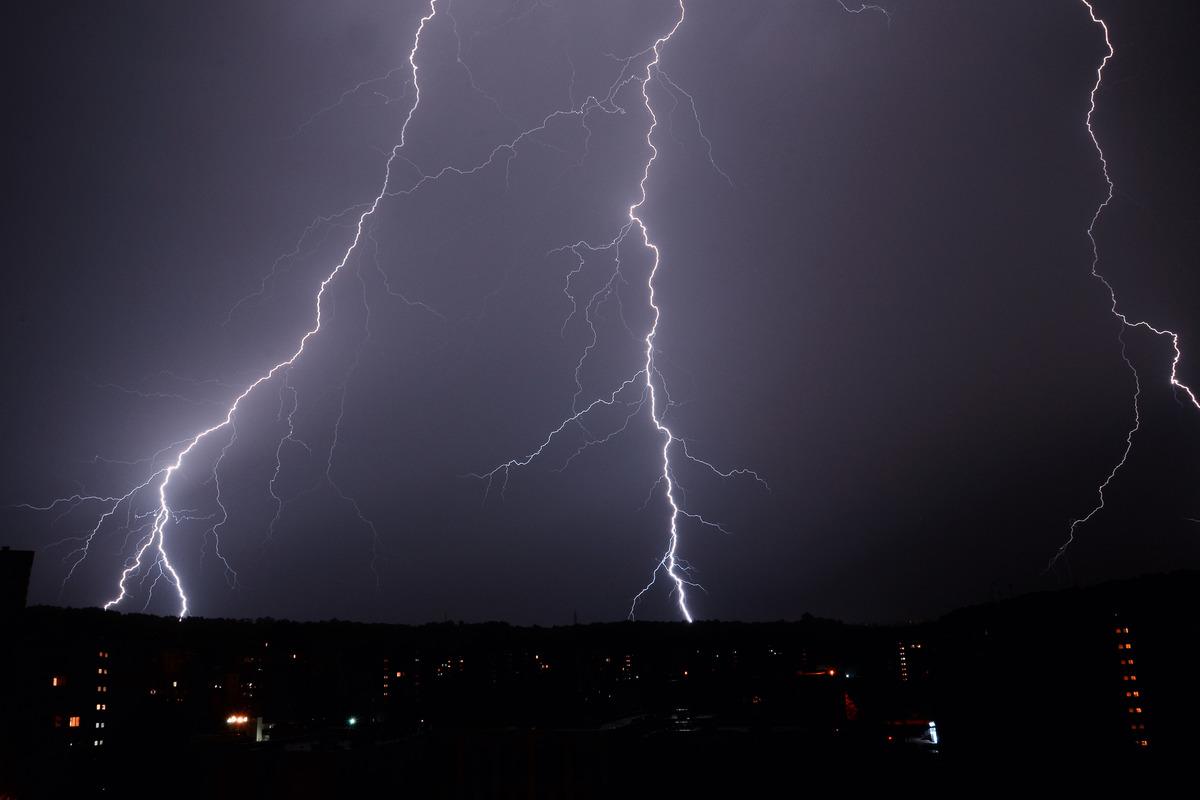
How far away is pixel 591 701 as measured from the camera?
24.0 m

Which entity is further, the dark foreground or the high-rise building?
the high-rise building

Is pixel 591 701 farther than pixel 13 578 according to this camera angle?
Yes

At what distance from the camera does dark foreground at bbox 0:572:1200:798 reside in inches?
418

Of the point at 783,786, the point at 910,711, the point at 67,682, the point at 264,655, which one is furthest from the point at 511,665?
the point at 783,786

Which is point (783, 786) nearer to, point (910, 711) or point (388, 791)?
point (388, 791)

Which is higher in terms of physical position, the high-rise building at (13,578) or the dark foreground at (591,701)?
the high-rise building at (13,578)

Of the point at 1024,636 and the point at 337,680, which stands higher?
the point at 1024,636

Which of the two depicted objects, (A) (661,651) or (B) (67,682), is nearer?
(B) (67,682)

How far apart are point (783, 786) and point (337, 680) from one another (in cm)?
2935

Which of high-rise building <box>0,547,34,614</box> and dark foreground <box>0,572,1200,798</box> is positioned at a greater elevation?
high-rise building <box>0,547,34,614</box>

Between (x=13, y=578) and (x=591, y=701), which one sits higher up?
(x=13, y=578)

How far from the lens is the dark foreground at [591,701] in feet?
34.9

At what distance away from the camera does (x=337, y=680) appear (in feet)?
114

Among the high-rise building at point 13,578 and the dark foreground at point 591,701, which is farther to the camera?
the high-rise building at point 13,578
